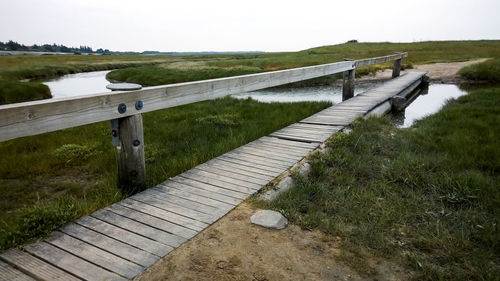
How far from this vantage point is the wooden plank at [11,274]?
2.07 m

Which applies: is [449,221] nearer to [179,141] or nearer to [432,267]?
[432,267]

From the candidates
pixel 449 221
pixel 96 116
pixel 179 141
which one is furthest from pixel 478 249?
pixel 179 141

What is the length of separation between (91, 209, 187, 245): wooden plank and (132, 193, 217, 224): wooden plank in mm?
326

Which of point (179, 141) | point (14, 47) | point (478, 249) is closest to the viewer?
point (478, 249)

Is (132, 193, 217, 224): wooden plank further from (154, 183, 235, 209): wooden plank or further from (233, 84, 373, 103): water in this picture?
(233, 84, 373, 103): water

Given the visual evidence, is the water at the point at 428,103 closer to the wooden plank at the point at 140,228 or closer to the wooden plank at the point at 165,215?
the wooden plank at the point at 165,215

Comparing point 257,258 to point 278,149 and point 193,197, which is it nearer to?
point 193,197

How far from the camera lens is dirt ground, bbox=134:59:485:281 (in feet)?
7.18

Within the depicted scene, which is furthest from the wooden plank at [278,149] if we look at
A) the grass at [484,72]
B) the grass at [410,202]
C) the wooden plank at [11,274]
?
the grass at [484,72]

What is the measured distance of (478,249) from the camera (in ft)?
8.05

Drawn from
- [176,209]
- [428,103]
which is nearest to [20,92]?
[176,209]

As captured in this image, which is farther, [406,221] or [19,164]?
[19,164]

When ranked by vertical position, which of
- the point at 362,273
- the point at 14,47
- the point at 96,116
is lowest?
the point at 362,273

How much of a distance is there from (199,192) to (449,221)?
247 cm
